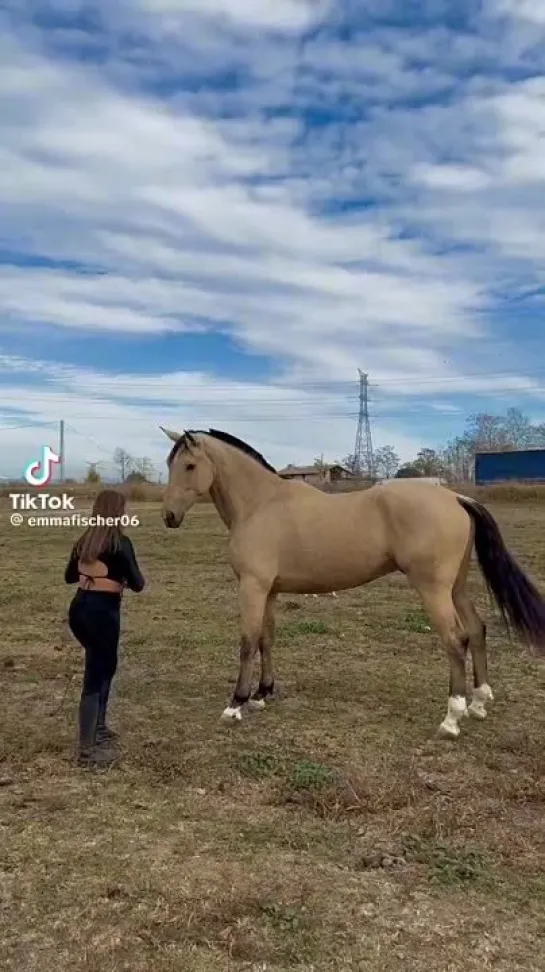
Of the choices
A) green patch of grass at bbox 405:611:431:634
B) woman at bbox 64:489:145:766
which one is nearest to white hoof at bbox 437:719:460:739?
woman at bbox 64:489:145:766

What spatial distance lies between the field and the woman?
11.7 inches

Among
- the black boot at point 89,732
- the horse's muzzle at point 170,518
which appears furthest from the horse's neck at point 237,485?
the black boot at point 89,732

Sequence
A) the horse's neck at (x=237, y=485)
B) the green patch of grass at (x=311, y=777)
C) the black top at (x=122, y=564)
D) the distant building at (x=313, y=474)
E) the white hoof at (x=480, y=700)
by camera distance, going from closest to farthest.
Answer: the green patch of grass at (x=311, y=777)
the black top at (x=122, y=564)
the white hoof at (x=480, y=700)
the horse's neck at (x=237, y=485)
the distant building at (x=313, y=474)

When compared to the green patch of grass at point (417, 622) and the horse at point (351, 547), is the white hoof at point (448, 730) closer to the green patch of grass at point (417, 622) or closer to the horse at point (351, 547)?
the horse at point (351, 547)

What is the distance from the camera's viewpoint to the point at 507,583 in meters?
5.34

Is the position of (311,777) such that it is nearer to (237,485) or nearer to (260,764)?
(260,764)

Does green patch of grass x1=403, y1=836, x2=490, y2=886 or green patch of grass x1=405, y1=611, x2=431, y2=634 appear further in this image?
green patch of grass x1=405, y1=611, x2=431, y2=634

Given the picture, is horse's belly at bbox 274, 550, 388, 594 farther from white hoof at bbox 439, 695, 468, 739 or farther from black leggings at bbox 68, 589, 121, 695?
black leggings at bbox 68, 589, 121, 695

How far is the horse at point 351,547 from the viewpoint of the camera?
510 centimetres

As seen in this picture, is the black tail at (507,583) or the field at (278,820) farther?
the black tail at (507,583)

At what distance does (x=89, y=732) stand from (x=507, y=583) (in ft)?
9.76

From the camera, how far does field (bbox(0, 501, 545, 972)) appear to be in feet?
8.78

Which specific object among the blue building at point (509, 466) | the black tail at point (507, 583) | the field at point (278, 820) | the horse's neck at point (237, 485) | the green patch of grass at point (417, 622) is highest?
the blue building at point (509, 466)

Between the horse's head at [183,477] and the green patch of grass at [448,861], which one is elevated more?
the horse's head at [183,477]
